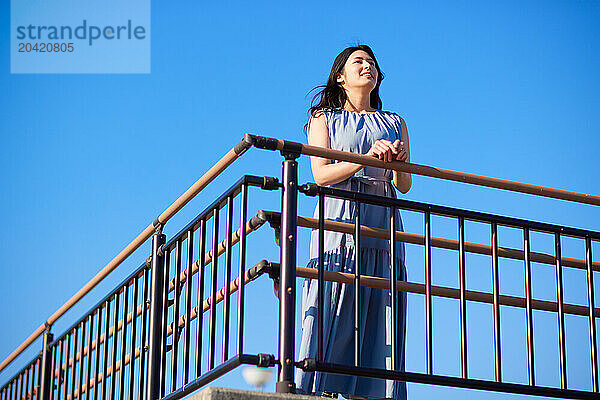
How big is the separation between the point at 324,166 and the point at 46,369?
2611 mm

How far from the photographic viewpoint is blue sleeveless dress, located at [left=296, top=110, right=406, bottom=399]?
3916 mm

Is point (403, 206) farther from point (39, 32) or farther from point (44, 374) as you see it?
point (39, 32)

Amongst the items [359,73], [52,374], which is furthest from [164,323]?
[52,374]

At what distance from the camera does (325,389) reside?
3900mm

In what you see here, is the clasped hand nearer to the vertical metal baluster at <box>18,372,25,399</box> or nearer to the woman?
the woman

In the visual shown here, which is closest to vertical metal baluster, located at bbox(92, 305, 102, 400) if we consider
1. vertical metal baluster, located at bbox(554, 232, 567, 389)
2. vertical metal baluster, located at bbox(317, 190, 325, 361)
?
vertical metal baluster, located at bbox(317, 190, 325, 361)

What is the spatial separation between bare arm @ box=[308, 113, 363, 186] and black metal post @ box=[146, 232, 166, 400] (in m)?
0.75

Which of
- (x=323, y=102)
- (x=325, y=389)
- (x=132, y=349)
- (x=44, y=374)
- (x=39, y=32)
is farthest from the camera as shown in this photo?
(x=39, y=32)

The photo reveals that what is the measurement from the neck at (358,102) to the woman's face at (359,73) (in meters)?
0.03

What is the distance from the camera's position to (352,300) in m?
4.07

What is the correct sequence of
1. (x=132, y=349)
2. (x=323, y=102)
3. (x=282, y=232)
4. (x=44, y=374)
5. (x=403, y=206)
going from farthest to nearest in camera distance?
(x=44, y=374) < (x=323, y=102) < (x=132, y=349) < (x=403, y=206) < (x=282, y=232)

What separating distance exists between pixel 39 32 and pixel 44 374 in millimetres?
7008

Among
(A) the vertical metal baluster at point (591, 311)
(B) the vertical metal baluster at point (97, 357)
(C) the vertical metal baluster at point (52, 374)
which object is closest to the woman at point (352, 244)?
(A) the vertical metal baluster at point (591, 311)

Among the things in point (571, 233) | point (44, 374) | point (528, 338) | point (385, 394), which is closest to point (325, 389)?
point (385, 394)
